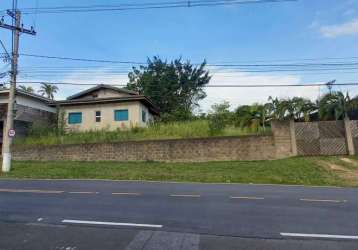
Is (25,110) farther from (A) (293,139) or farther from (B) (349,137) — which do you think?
(B) (349,137)

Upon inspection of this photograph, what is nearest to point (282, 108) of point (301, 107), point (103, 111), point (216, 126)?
point (301, 107)

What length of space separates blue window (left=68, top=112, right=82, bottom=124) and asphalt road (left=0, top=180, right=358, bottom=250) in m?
22.1

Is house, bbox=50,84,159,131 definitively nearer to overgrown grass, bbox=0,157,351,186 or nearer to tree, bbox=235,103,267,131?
tree, bbox=235,103,267,131

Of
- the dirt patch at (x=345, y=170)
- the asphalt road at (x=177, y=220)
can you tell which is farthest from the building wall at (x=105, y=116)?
the asphalt road at (x=177, y=220)

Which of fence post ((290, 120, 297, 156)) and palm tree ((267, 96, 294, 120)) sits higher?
palm tree ((267, 96, 294, 120))

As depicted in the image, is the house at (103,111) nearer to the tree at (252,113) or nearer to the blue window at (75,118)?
the blue window at (75,118)

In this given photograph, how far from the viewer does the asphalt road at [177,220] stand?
561 cm

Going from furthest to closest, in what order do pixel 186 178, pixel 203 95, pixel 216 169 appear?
pixel 203 95, pixel 216 169, pixel 186 178

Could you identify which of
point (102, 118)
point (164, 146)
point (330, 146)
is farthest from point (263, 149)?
point (102, 118)

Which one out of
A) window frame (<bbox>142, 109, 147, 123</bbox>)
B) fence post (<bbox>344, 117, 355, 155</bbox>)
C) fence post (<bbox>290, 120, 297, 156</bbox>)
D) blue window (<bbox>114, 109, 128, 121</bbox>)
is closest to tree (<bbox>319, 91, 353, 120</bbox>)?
fence post (<bbox>344, 117, 355, 155</bbox>)

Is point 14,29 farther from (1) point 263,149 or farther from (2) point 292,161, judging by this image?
(2) point 292,161

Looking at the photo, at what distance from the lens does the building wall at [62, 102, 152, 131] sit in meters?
31.5

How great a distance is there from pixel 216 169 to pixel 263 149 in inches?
186

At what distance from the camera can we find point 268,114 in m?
33.5
